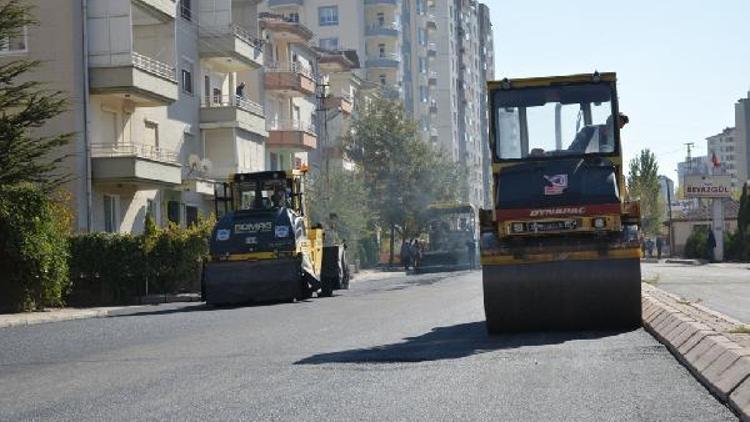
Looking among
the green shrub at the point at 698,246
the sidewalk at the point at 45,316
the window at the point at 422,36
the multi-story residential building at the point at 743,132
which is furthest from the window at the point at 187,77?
the multi-story residential building at the point at 743,132

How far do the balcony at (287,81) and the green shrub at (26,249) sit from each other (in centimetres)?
3496

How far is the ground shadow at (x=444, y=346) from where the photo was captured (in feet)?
40.8

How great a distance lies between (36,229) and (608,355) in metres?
16.5

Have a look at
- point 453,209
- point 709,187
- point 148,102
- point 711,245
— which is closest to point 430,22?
point 709,187

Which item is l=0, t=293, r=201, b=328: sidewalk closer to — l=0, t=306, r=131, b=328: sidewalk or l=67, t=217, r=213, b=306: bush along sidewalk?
l=0, t=306, r=131, b=328: sidewalk

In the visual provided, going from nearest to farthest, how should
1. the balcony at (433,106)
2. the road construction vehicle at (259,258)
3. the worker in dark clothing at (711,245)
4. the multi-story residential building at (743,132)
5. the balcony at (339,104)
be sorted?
the road construction vehicle at (259,258) → the worker in dark clothing at (711,245) → the balcony at (339,104) → the balcony at (433,106) → the multi-story residential building at (743,132)

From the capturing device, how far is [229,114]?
48.5m

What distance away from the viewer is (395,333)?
16.0 meters

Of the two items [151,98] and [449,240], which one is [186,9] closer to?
[151,98]

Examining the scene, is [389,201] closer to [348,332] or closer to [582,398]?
[348,332]

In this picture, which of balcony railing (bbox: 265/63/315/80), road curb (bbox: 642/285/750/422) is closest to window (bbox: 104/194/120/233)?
balcony railing (bbox: 265/63/315/80)

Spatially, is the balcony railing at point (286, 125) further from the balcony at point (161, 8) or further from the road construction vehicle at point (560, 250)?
the road construction vehicle at point (560, 250)

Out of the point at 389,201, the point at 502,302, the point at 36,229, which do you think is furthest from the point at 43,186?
the point at 389,201

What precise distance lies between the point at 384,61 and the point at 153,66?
209 ft
